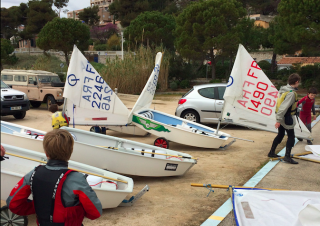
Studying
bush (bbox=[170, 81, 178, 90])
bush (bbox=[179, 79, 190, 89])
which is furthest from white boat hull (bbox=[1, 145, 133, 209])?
bush (bbox=[179, 79, 190, 89])

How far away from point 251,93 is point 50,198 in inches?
251

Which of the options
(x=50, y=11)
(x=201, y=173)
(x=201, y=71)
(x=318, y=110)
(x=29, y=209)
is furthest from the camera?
(x=201, y=71)

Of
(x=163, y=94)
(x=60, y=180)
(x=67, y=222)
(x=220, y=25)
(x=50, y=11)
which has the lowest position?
(x=163, y=94)

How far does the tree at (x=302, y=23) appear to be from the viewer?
21830 millimetres

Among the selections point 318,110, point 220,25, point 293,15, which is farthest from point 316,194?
point 220,25

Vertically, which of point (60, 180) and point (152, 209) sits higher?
point (60, 180)

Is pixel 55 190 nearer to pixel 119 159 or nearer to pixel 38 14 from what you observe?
pixel 38 14

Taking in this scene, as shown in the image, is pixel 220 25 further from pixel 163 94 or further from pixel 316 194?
pixel 316 194

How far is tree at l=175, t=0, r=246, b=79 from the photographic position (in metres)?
28.8

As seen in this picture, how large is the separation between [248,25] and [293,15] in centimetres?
909

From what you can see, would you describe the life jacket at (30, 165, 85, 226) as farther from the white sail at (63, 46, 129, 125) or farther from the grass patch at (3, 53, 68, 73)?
the white sail at (63, 46, 129, 125)

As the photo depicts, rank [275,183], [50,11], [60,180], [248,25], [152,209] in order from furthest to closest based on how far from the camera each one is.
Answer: [248,25], [275,183], [152,209], [50,11], [60,180]

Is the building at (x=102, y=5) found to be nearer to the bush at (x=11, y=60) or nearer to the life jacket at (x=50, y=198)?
the bush at (x=11, y=60)

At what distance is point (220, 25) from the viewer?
2878cm
